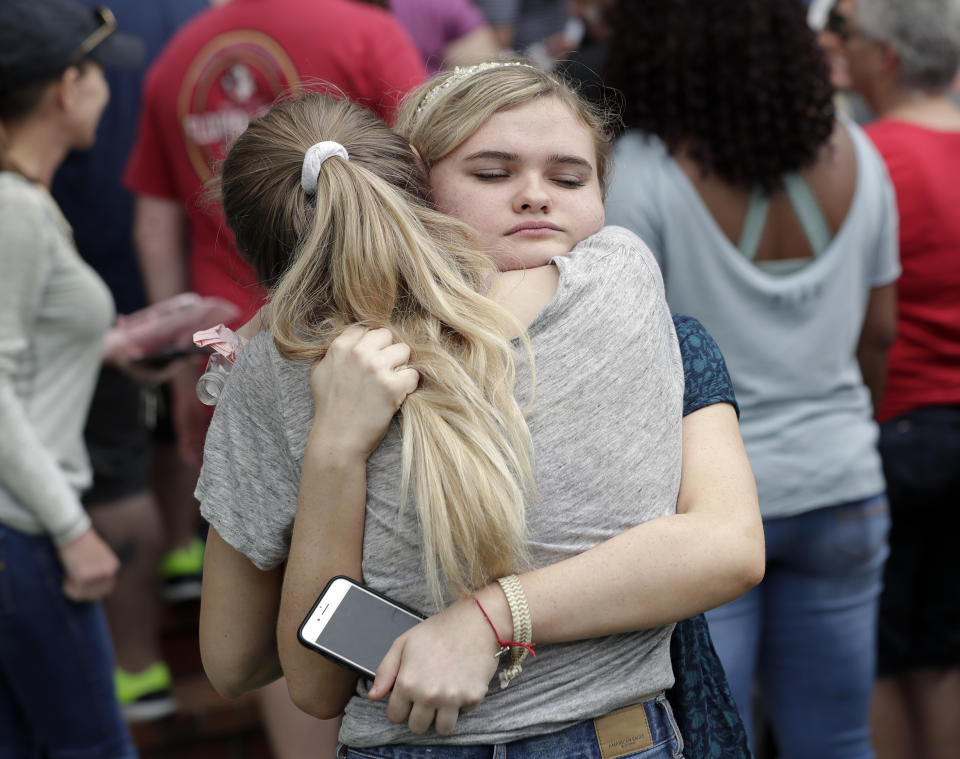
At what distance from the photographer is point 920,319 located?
2924 mm

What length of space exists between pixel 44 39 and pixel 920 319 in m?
2.25

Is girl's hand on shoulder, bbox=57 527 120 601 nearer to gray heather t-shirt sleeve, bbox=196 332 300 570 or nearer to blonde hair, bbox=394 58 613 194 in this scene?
gray heather t-shirt sleeve, bbox=196 332 300 570

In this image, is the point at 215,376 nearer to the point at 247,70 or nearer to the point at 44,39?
the point at 44,39

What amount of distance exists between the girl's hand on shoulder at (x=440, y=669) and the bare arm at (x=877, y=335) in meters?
1.73

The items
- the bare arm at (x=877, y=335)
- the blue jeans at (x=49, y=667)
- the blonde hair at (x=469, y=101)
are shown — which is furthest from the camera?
the bare arm at (x=877, y=335)

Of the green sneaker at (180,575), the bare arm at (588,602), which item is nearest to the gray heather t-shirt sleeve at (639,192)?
the bare arm at (588,602)

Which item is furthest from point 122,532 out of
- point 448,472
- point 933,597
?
point 448,472

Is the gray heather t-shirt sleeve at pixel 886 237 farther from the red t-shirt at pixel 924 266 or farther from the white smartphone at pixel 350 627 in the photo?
the white smartphone at pixel 350 627

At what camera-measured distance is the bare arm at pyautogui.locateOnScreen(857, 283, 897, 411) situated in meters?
2.69

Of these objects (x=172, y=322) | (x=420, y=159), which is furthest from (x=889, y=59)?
(x=172, y=322)

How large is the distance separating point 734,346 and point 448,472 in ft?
4.51

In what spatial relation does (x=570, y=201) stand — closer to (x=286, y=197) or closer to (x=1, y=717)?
(x=286, y=197)

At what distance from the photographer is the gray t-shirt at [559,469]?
134cm

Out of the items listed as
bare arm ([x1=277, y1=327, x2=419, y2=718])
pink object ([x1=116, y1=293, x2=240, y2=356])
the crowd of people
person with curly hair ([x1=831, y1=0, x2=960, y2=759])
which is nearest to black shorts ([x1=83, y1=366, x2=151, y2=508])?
the crowd of people
